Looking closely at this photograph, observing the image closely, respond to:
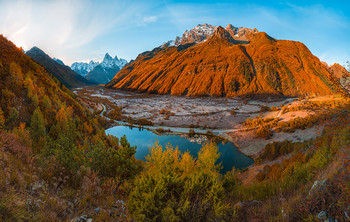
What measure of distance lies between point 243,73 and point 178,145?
10055 centimetres

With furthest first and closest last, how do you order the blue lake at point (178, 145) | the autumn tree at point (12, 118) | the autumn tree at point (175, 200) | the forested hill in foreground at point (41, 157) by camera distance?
the blue lake at point (178, 145) → the autumn tree at point (12, 118) → the forested hill in foreground at point (41, 157) → the autumn tree at point (175, 200)

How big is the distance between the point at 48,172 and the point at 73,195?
1723 mm

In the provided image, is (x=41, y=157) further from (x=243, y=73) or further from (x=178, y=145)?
(x=243, y=73)

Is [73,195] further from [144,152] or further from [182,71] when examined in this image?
[182,71]

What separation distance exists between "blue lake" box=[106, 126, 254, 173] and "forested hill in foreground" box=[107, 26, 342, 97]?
78414 millimetres

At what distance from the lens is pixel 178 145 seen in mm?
28406

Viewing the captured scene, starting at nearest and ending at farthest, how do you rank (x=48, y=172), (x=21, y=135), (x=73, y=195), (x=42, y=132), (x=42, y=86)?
(x=73, y=195)
(x=48, y=172)
(x=21, y=135)
(x=42, y=132)
(x=42, y=86)

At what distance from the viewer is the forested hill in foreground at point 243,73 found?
96000 millimetres

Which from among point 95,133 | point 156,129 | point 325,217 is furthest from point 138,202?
point 156,129

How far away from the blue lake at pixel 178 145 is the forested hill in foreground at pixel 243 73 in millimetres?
78414

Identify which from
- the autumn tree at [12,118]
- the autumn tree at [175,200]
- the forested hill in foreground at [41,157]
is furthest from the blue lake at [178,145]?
the autumn tree at [12,118]

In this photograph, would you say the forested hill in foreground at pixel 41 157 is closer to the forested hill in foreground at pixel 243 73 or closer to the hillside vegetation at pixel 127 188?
the hillside vegetation at pixel 127 188

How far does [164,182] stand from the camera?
4.94 meters

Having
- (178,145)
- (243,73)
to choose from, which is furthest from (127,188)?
(243,73)
